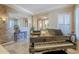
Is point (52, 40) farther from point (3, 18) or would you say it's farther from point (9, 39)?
point (3, 18)

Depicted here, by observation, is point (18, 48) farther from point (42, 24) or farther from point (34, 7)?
point (34, 7)

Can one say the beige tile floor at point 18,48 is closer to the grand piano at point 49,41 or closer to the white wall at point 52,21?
the grand piano at point 49,41

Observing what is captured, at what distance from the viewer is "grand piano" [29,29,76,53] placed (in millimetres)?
Result: 2137

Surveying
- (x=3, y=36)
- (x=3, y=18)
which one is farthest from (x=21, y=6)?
(x=3, y=36)

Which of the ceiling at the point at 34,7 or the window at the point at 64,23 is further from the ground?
the ceiling at the point at 34,7

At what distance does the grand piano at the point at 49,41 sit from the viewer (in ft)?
7.01

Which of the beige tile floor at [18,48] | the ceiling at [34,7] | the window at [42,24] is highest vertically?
the ceiling at [34,7]

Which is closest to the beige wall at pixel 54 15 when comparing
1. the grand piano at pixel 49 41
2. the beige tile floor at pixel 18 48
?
the grand piano at pixel 49 41

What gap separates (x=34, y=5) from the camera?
2094mm

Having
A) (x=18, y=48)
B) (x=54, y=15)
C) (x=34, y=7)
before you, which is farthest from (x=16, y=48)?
(x=54, y=15)

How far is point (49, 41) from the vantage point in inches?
85.1

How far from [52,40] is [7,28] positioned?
2.68 ft

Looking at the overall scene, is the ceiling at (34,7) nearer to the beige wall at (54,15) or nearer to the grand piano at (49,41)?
the beige wall at (54,15)
